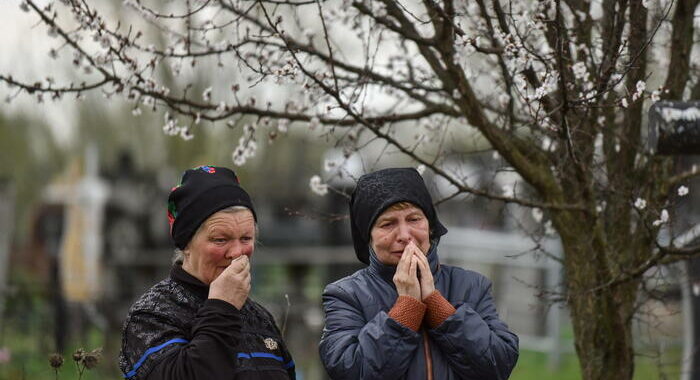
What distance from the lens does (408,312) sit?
9.38 ft

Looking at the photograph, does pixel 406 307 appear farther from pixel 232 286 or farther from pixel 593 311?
pixel 593 311

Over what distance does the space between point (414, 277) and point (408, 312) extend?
0.36 ft

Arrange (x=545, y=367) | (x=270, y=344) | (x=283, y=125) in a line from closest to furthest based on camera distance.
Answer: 1. (x=270, y=344)
2. (x=283, y=125)
3. (x=545, y=367)

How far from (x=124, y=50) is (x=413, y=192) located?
7.47 ft

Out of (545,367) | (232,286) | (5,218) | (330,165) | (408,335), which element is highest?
(5,218)

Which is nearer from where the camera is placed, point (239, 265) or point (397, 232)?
point (239, 265)

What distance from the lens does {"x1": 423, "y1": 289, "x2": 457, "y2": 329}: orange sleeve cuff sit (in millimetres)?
2893

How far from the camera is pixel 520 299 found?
13516mm

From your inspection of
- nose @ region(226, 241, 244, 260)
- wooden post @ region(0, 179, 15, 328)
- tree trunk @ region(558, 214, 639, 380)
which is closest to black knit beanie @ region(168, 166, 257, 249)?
nose @ region(226, 241, 244, 260)

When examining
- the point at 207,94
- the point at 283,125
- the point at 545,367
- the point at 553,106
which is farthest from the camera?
the point at 545,367

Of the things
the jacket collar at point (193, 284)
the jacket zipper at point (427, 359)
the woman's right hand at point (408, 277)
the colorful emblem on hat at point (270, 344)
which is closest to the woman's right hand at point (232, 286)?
the jacket collar at point (193, 284)

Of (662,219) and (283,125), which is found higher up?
(283,125)

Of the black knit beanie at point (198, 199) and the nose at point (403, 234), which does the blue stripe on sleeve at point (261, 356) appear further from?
the nose at point (403, 234)

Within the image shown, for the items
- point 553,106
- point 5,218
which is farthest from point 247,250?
point 5,218
